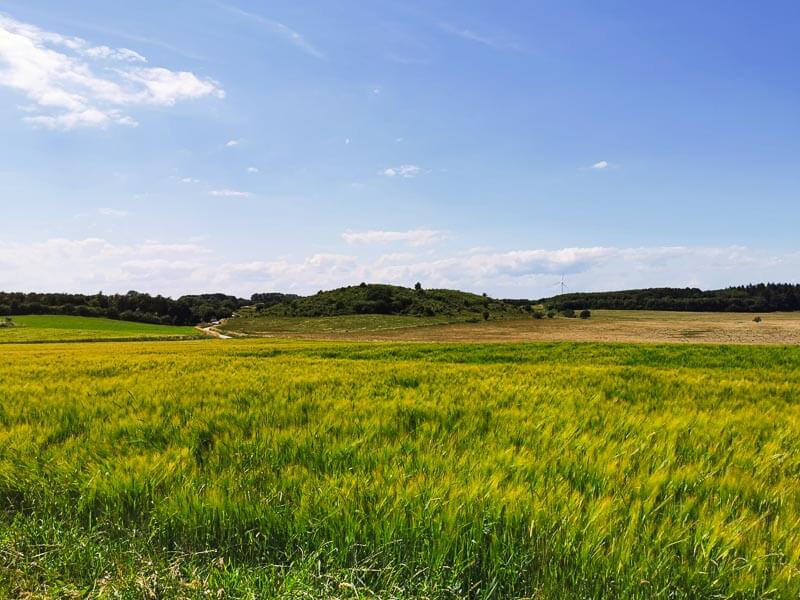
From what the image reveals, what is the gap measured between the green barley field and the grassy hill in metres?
104

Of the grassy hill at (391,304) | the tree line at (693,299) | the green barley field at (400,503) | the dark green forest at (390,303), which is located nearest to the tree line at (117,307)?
the dark green forest at (390,303)

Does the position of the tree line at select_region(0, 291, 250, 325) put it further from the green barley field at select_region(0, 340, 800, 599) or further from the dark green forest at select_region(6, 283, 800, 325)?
the green barley field at select_region(0, 340, 800, 599)

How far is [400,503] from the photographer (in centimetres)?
245

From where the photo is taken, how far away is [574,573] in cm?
200

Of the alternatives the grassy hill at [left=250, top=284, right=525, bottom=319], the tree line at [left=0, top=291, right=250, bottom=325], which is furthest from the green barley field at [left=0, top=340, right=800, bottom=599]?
the tree line at [left=0, top=291, right=250, bottom=325]

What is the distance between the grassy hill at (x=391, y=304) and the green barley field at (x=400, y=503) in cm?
10383

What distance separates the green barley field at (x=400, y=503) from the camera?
79.9 inches

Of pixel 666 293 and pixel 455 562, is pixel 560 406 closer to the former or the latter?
pixel 455 562

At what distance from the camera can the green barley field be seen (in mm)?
2029

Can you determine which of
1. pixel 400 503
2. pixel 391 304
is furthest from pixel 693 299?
pixel 400 503

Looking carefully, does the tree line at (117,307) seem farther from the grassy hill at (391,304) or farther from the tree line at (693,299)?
the tree line at (693,299)

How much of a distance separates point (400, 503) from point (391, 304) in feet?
383

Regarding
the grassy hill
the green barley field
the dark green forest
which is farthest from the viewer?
the dark green forest

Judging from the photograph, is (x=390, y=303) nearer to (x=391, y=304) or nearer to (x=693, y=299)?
(x=391, y=304)
